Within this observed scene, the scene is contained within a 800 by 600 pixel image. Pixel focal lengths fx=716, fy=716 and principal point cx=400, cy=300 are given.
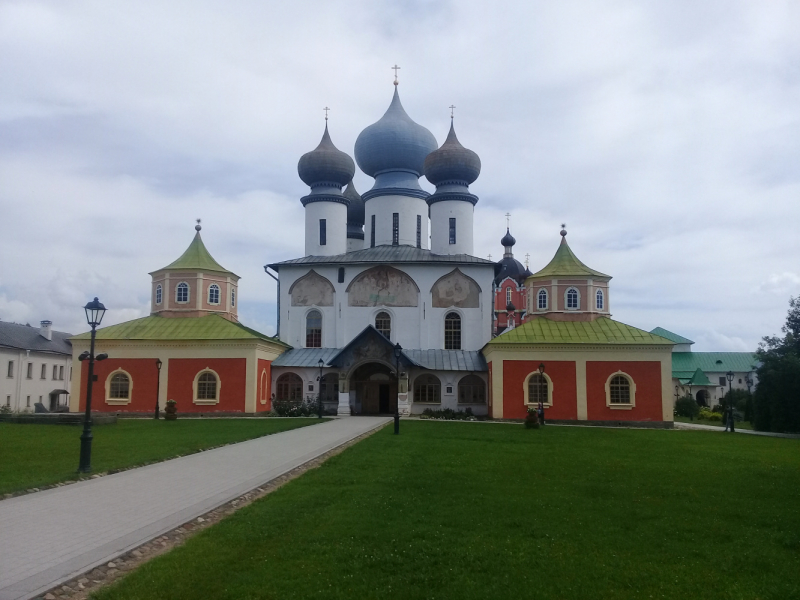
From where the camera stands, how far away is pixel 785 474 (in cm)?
1331

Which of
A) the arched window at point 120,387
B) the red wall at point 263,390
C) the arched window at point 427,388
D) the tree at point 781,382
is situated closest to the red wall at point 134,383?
the arched window at point 120,387

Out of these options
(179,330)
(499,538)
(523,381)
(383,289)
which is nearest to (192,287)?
(179,330)

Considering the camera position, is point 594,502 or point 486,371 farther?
point 486,371

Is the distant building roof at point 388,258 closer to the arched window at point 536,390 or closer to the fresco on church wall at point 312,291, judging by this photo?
the fresco on church wall at point 312,291

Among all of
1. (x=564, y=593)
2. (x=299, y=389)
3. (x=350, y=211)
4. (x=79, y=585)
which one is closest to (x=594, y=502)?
(x=564, y=593)

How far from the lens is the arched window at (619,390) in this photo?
1276 inches

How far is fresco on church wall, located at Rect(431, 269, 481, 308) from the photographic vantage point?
126 ft

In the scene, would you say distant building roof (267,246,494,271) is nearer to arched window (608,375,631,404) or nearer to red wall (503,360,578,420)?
red wall (503,360,578,420)

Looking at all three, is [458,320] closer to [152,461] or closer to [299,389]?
[299,389]

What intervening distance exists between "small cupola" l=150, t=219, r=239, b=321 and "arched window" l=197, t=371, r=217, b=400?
13.2 ft

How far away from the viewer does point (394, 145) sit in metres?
43.2

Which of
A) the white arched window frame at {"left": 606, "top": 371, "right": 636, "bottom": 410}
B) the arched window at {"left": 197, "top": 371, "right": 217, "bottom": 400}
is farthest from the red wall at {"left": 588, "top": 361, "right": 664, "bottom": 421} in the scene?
the arched window at {"left": 197, "top": 371, "right": 217, "bottom": 400}

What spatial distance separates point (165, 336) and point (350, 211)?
54.6ft

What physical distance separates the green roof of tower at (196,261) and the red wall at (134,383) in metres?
5.50
